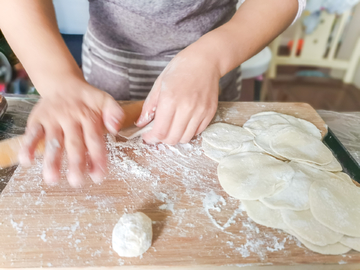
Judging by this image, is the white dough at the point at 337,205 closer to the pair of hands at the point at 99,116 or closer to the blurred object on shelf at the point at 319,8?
the pair of hands at the point at 99,116

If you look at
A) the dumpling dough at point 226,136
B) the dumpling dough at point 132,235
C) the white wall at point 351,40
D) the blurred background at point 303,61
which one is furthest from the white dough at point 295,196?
the white wall at point 351,40

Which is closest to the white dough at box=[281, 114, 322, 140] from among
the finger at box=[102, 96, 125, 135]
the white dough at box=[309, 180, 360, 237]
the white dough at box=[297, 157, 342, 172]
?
the white dough at box=[297, 157, 342, 172]

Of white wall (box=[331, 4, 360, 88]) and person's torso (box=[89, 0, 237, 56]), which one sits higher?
person's torso (box=[89, 0, 237, 56])

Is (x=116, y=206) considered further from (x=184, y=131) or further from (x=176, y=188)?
(x=184, y=131)

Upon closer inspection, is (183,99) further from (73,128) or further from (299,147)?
(299,147)

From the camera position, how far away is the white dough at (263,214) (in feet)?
2.19

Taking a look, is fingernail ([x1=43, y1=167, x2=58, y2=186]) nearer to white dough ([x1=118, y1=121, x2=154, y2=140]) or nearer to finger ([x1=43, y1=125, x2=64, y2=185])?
finger ([x1=43, y1=125, x2=64, y2=185])

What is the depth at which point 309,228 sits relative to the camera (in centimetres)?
65

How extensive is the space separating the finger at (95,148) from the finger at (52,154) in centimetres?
6

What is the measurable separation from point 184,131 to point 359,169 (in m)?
0.56

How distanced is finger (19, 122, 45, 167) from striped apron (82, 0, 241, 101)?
0.51 m

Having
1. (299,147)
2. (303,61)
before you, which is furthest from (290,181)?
(303,61)

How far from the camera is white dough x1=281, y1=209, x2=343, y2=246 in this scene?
0.63m

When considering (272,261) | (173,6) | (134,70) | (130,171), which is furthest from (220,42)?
(272,261)
